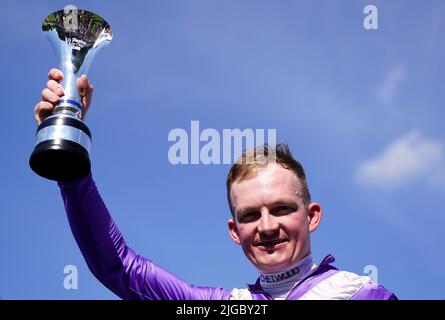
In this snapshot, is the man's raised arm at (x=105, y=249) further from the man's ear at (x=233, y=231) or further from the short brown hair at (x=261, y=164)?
the short brown hair at (x=261, y=164)

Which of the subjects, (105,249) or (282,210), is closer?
(282,210)

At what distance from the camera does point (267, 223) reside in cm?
369

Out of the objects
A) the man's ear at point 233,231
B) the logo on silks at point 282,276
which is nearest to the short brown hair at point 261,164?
the man's ear at point 233,231

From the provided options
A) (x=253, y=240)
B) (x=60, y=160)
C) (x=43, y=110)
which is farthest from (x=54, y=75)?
(x=253, y=240)

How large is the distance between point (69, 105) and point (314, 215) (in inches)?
74.6

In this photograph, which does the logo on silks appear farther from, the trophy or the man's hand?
the man's hand

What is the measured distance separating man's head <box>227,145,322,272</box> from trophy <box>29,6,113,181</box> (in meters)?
1.09

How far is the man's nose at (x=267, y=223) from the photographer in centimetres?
368

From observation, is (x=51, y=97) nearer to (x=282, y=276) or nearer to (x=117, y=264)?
(x=117, y=264)

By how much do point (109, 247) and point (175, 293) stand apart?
1.94 feet
